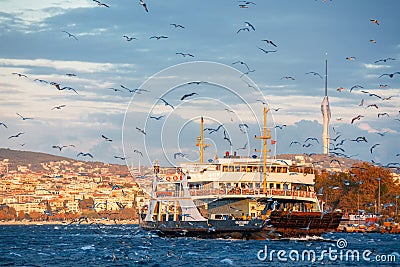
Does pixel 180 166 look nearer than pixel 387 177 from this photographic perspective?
Yes

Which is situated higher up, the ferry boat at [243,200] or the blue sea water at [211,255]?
the ferry boat at [243,200]

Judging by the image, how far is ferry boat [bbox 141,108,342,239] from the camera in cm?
7069

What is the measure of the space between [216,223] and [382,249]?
42.7ft

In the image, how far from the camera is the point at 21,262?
56219 millimetres

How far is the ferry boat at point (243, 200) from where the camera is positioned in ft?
232

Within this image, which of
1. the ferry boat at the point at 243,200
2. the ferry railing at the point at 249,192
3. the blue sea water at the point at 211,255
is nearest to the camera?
the blue sea water at the point at 211,255

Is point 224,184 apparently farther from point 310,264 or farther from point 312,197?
point 310,264

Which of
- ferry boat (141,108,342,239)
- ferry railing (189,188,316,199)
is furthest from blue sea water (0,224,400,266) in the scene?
ferry railing (189,188,316,199)

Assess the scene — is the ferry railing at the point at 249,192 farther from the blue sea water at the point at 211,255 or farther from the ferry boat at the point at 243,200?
the blue sea water at the point at 211,255

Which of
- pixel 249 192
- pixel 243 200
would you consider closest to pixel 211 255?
pixel 249 192

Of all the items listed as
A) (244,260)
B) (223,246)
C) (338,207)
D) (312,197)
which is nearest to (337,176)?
(338,207)

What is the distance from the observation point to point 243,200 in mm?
74562

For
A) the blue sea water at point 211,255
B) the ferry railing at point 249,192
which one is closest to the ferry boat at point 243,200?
the ferry railing at point 249,192

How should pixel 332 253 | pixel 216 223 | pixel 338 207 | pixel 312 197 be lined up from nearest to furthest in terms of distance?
pixel 332 253 → pixel 216 223 → pixel 312 197 → pixel 338 207
